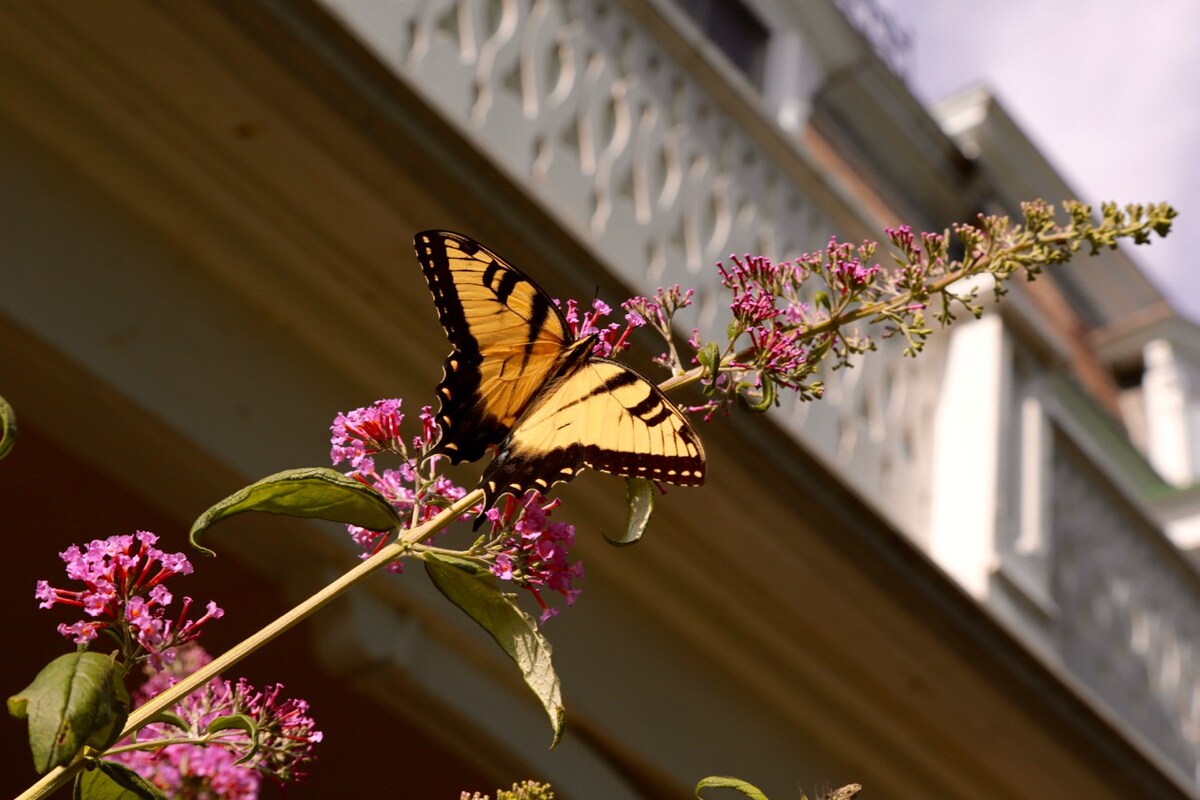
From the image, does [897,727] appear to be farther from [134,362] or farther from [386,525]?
[386,525]

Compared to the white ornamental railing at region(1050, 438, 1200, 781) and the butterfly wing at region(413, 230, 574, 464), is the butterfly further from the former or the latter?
the white ornamental railing at region(1050, 438, 1200, 781)

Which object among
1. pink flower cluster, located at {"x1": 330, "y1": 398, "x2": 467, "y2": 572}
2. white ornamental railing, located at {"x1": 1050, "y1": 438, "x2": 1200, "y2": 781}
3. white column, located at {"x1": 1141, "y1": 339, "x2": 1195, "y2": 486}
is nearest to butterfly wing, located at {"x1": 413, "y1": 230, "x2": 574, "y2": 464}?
pink flower cluster, located at {"x1": 330, "y1": 398, "x2": 467, "y2": 572}

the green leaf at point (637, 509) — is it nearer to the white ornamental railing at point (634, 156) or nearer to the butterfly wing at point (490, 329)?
the butterfly wing at point (490, 329)

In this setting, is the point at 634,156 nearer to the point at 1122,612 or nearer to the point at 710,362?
the point at 1122,612

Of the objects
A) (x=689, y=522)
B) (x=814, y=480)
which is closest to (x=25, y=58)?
(x=689, y=522)

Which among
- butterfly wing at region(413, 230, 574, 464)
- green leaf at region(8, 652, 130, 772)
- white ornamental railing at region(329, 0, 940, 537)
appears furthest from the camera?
white ornamental railing at region(329, 0, 940, 537)
